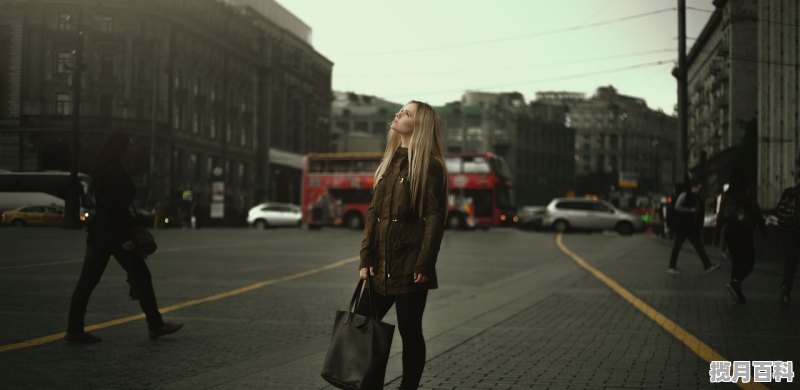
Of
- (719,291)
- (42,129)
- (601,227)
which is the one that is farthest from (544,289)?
(601,227)

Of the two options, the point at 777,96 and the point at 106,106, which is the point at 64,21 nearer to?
the point at 106,106

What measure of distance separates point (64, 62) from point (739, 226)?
8.20 metres

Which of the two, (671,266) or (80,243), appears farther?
(671,266)

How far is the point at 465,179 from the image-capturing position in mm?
48219

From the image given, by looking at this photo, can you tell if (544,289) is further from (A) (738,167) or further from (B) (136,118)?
(B) (136,118)

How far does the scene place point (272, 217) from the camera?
49.4 m

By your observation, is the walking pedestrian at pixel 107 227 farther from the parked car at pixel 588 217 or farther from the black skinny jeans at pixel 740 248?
the parked car at pixel 588 217

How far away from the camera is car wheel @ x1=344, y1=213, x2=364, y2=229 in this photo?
48.1m

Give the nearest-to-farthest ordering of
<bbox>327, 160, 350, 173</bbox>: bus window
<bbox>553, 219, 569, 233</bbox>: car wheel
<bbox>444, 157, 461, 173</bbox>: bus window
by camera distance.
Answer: <bbox>553, 219, 569, 233</bbox>: car wheel, <bbox>444, 157, 461, 173</bbox>: bus window, <bbox>327, 160, 350, 173</bbox>: bus window

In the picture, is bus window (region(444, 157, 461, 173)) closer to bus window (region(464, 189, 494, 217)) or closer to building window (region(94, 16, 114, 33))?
bus window (region(464, 189, 494, 217))

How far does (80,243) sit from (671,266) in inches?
457

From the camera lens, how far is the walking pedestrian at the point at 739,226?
36.4 feet

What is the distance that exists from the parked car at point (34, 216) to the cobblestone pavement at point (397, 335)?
0.10m

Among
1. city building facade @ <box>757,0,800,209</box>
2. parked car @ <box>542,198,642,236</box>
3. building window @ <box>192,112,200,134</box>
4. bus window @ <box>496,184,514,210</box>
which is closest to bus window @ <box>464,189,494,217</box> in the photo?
bus window @ <box>496,184,514,210</box>
